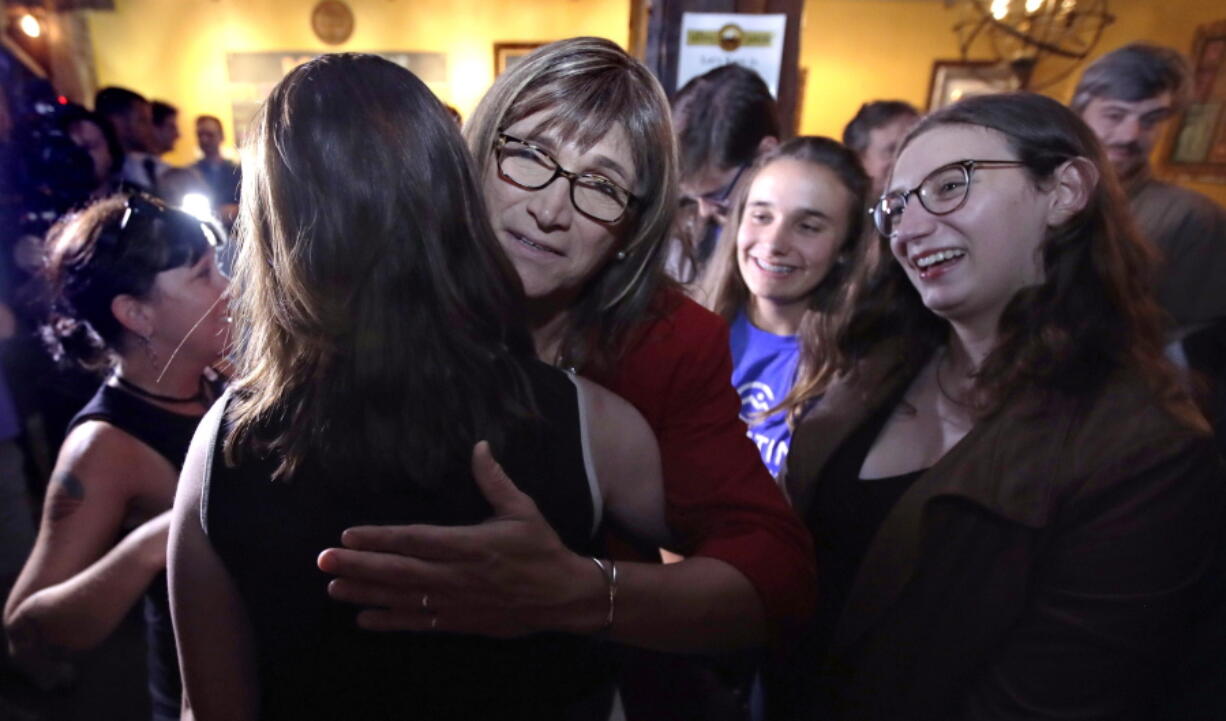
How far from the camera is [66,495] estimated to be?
117 cm

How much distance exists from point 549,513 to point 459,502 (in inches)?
4.6

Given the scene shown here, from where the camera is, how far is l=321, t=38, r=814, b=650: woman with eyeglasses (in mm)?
874

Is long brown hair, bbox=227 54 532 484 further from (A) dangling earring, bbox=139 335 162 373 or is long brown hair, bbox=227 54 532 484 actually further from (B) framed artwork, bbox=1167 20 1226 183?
(B) framed artwork, bbox=1167 20 1226 183

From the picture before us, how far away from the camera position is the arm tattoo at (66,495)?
3.82 feet

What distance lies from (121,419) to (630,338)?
1013 mm

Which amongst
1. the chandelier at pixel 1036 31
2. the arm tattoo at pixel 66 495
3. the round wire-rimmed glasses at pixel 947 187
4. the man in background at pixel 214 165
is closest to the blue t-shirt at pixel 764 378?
the round wire-rimmed glasses at pixel 947 187

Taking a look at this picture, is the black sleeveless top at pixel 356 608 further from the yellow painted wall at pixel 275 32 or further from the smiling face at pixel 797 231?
the yellow painted wall at pixel 275 32

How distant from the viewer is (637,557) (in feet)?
3.90

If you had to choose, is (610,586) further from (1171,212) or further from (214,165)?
(214,165)

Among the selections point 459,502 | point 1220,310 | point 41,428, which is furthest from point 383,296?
point 41,428

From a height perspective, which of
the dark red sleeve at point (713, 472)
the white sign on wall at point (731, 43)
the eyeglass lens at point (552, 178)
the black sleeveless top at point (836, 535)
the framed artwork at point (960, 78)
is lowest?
the black sleeveless top at point (836, 535)

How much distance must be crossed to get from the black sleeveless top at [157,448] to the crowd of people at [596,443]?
0.01 meters

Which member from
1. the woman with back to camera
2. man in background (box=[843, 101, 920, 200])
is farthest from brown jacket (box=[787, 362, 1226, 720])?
man in background (box=[843, 101, 920, 200])

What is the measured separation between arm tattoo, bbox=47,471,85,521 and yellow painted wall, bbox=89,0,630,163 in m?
6.34
